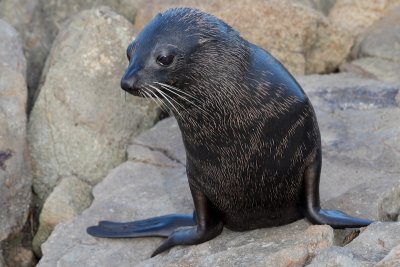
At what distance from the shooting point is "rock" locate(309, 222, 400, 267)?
12.0 feet

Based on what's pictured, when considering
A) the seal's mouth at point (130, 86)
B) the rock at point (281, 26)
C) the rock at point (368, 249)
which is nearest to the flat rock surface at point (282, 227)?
the rock at point (368, 249)

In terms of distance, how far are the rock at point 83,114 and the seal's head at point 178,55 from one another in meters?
2.31

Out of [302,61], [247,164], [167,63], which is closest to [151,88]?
[167,63]

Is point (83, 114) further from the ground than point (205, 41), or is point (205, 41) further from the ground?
point (205, 41)

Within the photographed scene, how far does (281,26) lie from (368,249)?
3.61m

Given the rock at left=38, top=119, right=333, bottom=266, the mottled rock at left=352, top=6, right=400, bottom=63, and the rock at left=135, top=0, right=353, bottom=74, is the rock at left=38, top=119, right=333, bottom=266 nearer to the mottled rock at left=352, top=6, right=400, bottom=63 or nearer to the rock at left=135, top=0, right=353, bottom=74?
the rock at left=135, top=0, right=353, bottom=74

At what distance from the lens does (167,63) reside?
391cm

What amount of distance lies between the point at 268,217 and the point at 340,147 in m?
1.32

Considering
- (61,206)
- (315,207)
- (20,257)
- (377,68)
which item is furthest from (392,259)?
(377,68)

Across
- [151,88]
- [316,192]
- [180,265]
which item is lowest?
[180,265]

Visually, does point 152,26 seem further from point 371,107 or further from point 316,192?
point 371,107

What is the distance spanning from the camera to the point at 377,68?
706 cm

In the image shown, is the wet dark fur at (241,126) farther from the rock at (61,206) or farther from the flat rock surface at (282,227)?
the rock at (61,206)

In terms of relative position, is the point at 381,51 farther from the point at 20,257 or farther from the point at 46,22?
the point at 20,257
